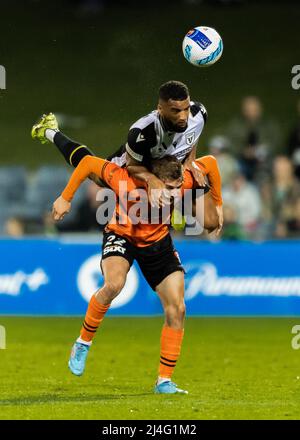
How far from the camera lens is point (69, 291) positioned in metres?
14.5

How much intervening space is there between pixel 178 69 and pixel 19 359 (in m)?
4.37

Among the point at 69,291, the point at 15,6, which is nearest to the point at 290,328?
the point at 69,291

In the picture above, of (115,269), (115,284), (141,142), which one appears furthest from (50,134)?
(115,284)

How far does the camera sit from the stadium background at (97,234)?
942cm

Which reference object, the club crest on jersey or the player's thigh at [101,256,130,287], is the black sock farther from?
the player's thigh at [101,256,130,287]

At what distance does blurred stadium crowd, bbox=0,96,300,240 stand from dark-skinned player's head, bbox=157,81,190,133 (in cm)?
669

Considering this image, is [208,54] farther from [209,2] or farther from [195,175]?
[209,2]

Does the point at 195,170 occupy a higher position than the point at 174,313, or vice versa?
the point at 195,170

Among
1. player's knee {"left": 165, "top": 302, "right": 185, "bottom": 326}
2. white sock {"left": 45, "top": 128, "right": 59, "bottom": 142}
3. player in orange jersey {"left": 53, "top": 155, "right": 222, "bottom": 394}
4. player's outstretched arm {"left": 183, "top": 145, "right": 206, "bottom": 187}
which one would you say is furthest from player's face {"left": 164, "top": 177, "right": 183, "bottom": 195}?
white sock {"left": 45, "top": 128, "right": 59, "bottom": 142}

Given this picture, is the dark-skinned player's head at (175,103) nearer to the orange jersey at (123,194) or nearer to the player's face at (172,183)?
the player's face at (172,183)

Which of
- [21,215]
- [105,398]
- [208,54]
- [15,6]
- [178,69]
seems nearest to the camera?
[105,398]

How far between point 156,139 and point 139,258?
1042 mm

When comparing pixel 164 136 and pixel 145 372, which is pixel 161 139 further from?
pixel 145 372

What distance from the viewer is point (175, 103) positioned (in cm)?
868
